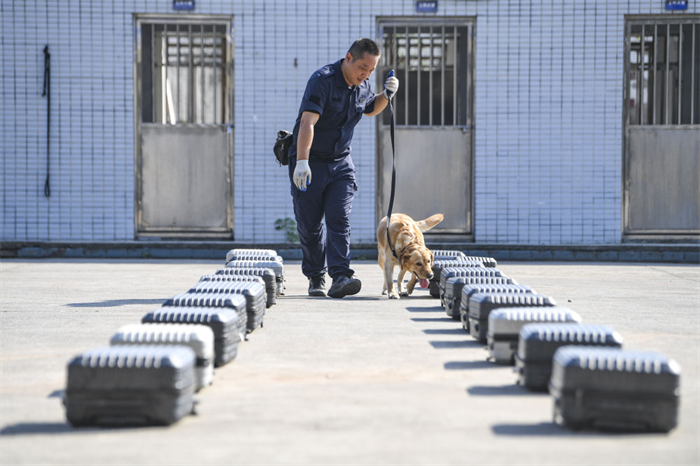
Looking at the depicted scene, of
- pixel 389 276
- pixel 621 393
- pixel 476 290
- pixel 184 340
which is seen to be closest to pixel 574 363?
pixel 621 393

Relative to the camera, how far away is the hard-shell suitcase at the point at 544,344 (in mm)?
4250

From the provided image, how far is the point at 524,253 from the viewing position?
1371cm

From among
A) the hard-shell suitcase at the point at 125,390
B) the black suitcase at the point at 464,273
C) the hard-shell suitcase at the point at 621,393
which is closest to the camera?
the hard-shell suitcase at the point at 621,393

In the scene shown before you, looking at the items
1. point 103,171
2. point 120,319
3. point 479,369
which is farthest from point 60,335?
point 103,171

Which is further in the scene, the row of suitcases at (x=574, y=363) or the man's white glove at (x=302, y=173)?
the man's white glove at (x=302, y=173)

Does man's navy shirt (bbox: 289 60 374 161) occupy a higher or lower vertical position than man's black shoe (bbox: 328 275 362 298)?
higher

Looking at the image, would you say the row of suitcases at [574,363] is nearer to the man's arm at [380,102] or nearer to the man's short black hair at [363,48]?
the man's short black hair at [363,48]

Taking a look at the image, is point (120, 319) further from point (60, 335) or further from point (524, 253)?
point (524, 253)

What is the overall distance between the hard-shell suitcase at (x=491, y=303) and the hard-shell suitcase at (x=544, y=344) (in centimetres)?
121

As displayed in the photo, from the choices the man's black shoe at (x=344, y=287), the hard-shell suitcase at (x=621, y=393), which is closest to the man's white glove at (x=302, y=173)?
the man's black shoe at (x=344, y=287)

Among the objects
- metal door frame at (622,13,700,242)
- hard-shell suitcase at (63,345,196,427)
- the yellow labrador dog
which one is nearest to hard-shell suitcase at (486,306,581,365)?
hard-shell suitcase at (63,345,196,427)

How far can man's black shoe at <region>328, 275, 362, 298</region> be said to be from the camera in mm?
8250

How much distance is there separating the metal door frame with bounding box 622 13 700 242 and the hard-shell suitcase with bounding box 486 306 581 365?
9.64 m

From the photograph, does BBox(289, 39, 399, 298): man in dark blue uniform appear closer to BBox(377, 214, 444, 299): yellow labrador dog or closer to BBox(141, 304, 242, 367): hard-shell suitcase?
BBox(377, 214, 444, 299): yellow labrador dog
